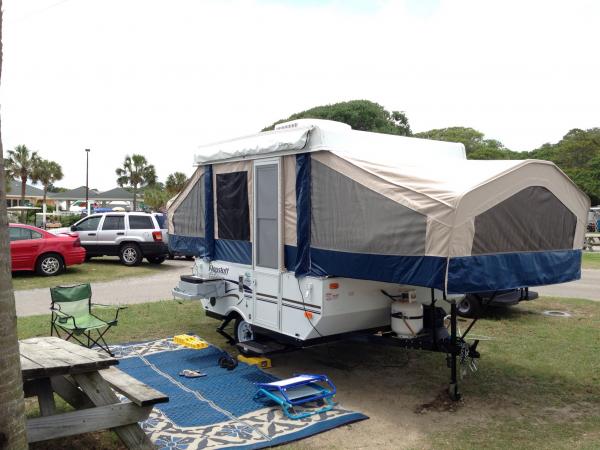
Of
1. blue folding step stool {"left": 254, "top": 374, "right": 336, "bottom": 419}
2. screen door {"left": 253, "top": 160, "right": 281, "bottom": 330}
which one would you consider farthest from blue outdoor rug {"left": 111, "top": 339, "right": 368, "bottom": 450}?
screen door {"left": 253, "top": 160, "right": 281, "bottom": 330}

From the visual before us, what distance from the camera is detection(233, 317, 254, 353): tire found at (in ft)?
23.2

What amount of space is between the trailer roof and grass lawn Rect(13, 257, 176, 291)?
8207mm

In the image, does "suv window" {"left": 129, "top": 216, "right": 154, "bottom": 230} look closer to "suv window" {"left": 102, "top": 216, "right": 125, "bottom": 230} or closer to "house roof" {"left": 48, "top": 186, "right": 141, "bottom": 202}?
"suv window" {"left": 102, "top": 216, "right": 125, "bottom": 230}

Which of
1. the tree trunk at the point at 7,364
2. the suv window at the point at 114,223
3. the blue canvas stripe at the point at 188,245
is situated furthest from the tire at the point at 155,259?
the tree trunk at the point at 7,364

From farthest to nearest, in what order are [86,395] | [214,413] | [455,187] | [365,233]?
[365,233] → [214,413] → [455,187] → [86,395]

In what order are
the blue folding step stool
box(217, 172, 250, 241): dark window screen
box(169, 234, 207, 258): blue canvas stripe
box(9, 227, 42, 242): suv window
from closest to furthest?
the blue folding step stool, box(217, 172, 250, 241): dark window screen, box(169, 234, 207, 258): blue canvas stripe, box(9, 227, 42, 242): suv window

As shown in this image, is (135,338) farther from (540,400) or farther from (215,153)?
(540,400)

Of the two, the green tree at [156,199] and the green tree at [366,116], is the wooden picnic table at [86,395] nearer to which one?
the green tree at [366,116]

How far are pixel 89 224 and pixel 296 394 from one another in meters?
13.4

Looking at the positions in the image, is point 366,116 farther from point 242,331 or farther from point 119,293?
point 242,331

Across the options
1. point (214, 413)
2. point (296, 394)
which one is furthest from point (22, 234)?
point (296, 394)

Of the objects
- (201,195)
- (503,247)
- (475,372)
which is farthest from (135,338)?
(503,247)

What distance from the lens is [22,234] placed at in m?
14.2

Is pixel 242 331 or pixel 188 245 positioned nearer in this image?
pixel 242 331
